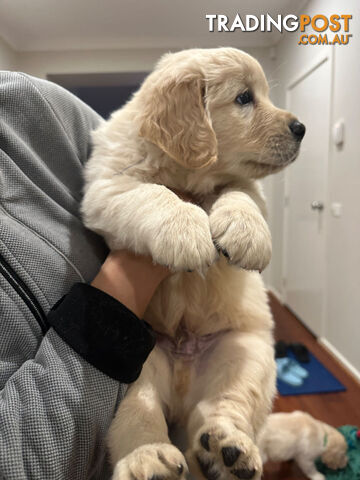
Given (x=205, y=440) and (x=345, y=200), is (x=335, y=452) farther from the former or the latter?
(x=345, y=200)

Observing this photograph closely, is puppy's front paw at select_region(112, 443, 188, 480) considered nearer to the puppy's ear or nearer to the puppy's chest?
the puppy's chest

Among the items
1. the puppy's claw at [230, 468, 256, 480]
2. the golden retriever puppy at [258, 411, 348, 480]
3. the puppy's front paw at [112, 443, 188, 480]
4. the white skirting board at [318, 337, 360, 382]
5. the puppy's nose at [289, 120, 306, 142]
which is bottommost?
the white skirting board at [318, 337, 360, 382]

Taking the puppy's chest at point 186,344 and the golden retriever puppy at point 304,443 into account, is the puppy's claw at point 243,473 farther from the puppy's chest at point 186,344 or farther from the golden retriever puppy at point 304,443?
the golden retriever puppy at point 304,443

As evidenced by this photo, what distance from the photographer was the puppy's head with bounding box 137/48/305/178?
1188mm

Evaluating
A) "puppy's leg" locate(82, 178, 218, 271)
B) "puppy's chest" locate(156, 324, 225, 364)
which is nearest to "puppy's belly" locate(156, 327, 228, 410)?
"puppy's chest" locate(156, 324, 225, 364)

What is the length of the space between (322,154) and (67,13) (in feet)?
11.2

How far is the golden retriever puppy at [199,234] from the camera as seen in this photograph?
93 centimetres

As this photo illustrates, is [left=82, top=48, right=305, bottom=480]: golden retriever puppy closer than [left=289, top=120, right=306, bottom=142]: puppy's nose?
Yes

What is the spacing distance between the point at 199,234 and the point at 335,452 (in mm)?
2053

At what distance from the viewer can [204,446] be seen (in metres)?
0.90

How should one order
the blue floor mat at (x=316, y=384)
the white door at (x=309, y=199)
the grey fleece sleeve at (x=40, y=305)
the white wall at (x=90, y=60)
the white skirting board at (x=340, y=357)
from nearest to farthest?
the grey fleece sleeve at (x=40, y=305)
the blue floor mat at (x=316, y=384)
the white skirting board at (x=340, y=357)
the white door at (x=309, y=199)
the white wall at (x=90, y=60)

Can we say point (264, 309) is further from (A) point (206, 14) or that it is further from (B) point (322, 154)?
(A) point (206, 14)

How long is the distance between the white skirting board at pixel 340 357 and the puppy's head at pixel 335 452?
1039mm

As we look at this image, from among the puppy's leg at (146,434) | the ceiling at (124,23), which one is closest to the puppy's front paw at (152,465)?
the puppy's leg at (146,434)
